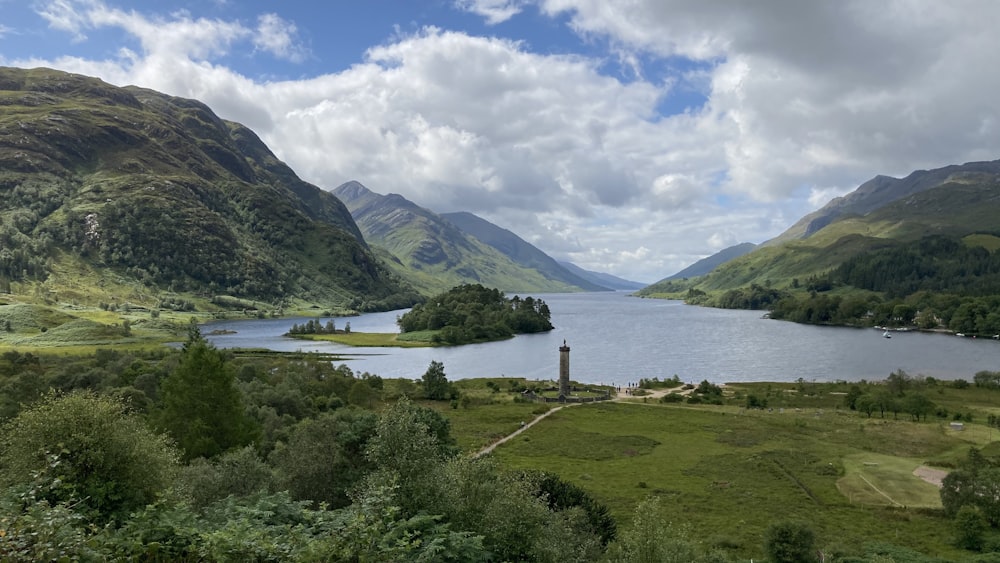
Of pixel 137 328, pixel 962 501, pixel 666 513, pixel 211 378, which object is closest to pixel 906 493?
pixel 962 501

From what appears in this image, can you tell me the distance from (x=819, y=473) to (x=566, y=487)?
3766 centimetres

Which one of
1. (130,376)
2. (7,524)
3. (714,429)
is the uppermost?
(7,524)

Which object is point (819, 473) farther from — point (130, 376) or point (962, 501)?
point (130, 376)

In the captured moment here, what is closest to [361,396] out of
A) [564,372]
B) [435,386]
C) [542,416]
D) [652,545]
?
[435,386]

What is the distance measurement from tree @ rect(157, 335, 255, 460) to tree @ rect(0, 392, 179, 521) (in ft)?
73.1

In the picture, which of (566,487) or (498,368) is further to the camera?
(498,368)

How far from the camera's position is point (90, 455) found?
1039 inches

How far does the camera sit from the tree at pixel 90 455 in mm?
25672

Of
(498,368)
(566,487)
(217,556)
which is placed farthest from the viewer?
(498,368)

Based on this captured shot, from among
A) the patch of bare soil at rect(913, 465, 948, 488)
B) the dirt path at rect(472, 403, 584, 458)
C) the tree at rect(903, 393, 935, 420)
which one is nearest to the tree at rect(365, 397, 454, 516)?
the dirt path at rect(472, 403, 584, 458)

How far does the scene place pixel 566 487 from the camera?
1865 inches

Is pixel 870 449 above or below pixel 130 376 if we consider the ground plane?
below

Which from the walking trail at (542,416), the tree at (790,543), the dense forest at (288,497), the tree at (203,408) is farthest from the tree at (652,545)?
the tree at (203,408)

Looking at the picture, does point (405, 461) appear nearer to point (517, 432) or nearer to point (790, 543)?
point (790, 543)
